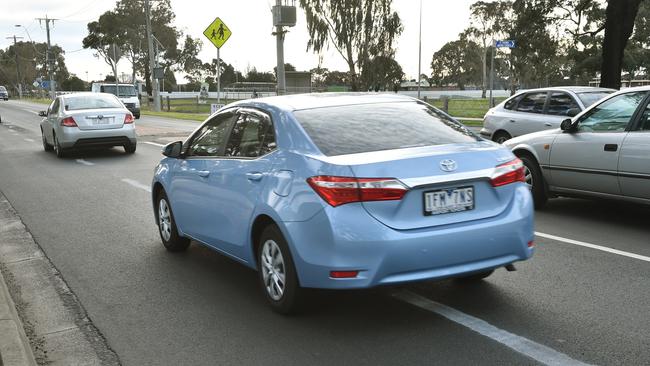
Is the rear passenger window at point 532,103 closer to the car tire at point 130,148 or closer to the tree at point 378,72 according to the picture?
the car tire at point 130,148

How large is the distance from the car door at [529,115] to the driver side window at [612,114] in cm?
437

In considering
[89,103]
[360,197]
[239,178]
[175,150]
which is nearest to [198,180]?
[175,150]

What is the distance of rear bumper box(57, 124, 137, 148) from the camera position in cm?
1574

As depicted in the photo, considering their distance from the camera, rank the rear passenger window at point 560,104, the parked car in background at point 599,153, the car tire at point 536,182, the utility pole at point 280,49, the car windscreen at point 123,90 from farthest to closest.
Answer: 1. the car windscreen at point 123,90
2. the utility pole at point 280,49
3. the rear passenger window at point 560,104
4. the car tire at point 536,182
5. the parked car in background at point 599,153

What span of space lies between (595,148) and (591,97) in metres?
4.53

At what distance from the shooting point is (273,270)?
476 cm

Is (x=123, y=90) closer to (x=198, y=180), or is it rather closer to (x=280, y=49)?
(x=280, y=49)

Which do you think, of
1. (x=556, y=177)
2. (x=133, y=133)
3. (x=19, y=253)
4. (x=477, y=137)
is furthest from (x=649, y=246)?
(x=133, y=133)

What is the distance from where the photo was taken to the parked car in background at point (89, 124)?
623 inches

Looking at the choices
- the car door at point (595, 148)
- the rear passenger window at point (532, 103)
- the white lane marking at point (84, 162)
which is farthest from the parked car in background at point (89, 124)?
the car door at point (595, 148)

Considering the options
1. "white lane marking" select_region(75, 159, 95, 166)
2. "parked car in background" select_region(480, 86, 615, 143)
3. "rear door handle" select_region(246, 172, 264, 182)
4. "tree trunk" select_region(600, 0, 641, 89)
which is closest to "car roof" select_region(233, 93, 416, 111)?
"rear door handle" select_region(246, 172, 264, 182)

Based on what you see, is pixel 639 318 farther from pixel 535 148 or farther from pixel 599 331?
pixel 535 148

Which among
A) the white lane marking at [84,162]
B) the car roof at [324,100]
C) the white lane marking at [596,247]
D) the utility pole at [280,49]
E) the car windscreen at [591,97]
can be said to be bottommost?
the white lane marking at [84,162]

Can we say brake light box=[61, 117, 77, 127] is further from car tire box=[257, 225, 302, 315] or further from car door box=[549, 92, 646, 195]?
car tire box=[257, 225, 302, 315]
